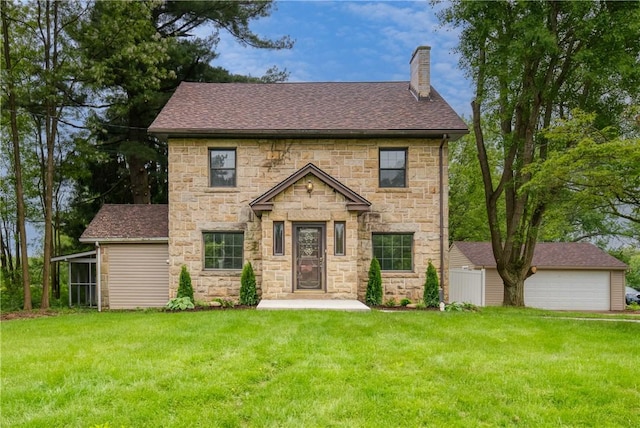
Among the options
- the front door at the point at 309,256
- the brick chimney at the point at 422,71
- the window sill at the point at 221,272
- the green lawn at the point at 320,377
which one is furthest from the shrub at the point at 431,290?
the brick chimney at the point at 422,71

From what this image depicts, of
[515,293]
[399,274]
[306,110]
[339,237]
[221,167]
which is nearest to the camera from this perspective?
[339,237]

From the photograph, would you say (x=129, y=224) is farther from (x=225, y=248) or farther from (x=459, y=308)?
(x=459, y=308)

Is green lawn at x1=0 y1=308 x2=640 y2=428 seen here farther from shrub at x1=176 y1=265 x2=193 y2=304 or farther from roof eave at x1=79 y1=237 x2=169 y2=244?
roof eave at x1=79 y1=237 x2=169 y2=244

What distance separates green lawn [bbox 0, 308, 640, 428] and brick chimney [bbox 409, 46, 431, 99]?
935 cm

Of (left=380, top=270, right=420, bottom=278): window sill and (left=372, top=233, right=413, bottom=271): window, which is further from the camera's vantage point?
(left=372, top=233, right=413, bottom=271): window

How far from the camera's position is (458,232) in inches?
1120

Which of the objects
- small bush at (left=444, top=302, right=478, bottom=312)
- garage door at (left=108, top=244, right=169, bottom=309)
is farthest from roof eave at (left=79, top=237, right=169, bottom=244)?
small bush at (left=444, top=302, right=478, bottom=312)

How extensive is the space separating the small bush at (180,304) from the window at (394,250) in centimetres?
570

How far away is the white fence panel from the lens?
15664 mm

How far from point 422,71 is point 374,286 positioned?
7.61 meters

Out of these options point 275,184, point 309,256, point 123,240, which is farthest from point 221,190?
point 123,240

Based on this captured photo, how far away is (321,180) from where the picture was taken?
44.1 ft

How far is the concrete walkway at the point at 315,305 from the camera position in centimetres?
1196

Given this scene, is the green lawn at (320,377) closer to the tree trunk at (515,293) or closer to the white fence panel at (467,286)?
the white fence panel at (467,286)
